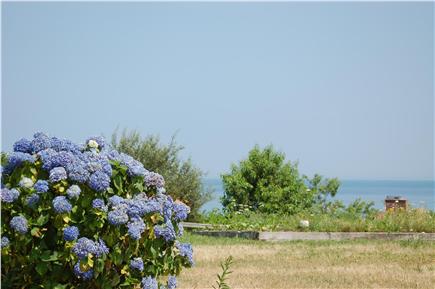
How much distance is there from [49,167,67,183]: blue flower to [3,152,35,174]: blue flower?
207 mm

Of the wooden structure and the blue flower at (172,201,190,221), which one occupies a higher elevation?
the wooden structure

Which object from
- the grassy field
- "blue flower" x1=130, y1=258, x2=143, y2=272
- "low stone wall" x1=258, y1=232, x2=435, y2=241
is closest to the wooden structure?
"low stone wall" x1=258, y1=232, x2=435, y2=241

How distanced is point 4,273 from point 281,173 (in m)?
15.0

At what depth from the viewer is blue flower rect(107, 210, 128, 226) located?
480 cm

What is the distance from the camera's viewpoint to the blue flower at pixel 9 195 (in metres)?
4.76

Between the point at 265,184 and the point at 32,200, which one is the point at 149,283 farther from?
the point at 265,184

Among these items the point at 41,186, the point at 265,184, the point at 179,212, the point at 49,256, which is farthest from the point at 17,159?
the point at 265,184

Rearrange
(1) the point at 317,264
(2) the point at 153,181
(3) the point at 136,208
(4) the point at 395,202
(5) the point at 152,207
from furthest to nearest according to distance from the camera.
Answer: (4) the point at 395,202, (1) the point at 317,264, (2) the point at 153,181, (5) the point at 152,207, (3) the point at 136,208

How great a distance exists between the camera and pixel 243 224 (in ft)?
48.8

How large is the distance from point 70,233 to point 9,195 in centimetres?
44

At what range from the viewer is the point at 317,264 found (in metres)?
9.45

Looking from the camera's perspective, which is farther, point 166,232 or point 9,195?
point 166,232

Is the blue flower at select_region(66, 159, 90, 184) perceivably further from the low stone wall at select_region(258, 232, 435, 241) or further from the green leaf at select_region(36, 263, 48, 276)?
the low stone wall at select_region(258, 232, 435, 241)

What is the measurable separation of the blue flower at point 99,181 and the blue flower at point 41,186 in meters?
0.27
